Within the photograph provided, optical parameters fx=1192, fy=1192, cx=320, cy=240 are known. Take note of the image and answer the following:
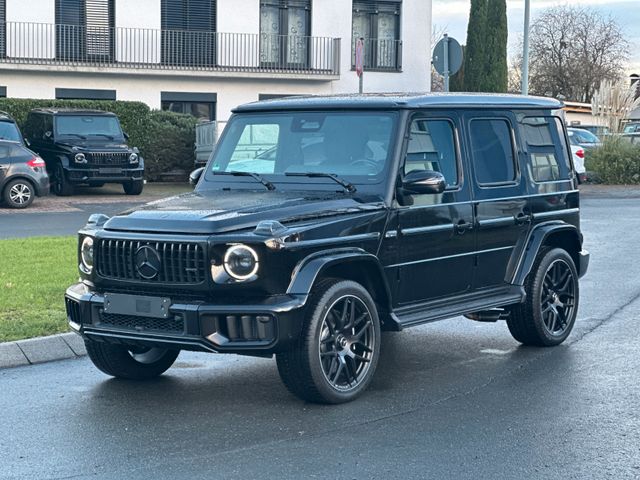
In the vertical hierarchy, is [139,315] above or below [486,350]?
above

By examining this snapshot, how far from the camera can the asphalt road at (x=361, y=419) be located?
5820 millimetres

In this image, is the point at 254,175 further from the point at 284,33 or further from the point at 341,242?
the point at 284,33

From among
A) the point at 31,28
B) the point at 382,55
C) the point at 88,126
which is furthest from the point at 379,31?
the point at 88,126

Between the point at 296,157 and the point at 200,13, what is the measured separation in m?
30.9

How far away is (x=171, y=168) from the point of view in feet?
100

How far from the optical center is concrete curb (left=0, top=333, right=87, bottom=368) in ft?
27.4

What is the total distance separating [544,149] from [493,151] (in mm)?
766

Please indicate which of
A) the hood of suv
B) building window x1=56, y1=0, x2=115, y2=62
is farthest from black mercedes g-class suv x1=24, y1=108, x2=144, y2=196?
the hood of suv

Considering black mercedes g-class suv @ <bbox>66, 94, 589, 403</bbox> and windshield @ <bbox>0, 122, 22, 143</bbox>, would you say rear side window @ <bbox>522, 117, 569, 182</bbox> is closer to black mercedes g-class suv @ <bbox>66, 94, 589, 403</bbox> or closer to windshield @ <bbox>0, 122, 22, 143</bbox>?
black mercedes g-class suv @ <bbox>66, 94, 589, 403</bbox>

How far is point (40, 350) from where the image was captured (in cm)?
855

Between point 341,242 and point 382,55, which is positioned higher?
point 382,55

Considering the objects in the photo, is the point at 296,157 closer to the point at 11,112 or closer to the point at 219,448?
the point at 219,448

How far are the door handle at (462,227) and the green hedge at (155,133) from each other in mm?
22276

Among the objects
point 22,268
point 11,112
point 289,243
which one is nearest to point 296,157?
point 289,243
